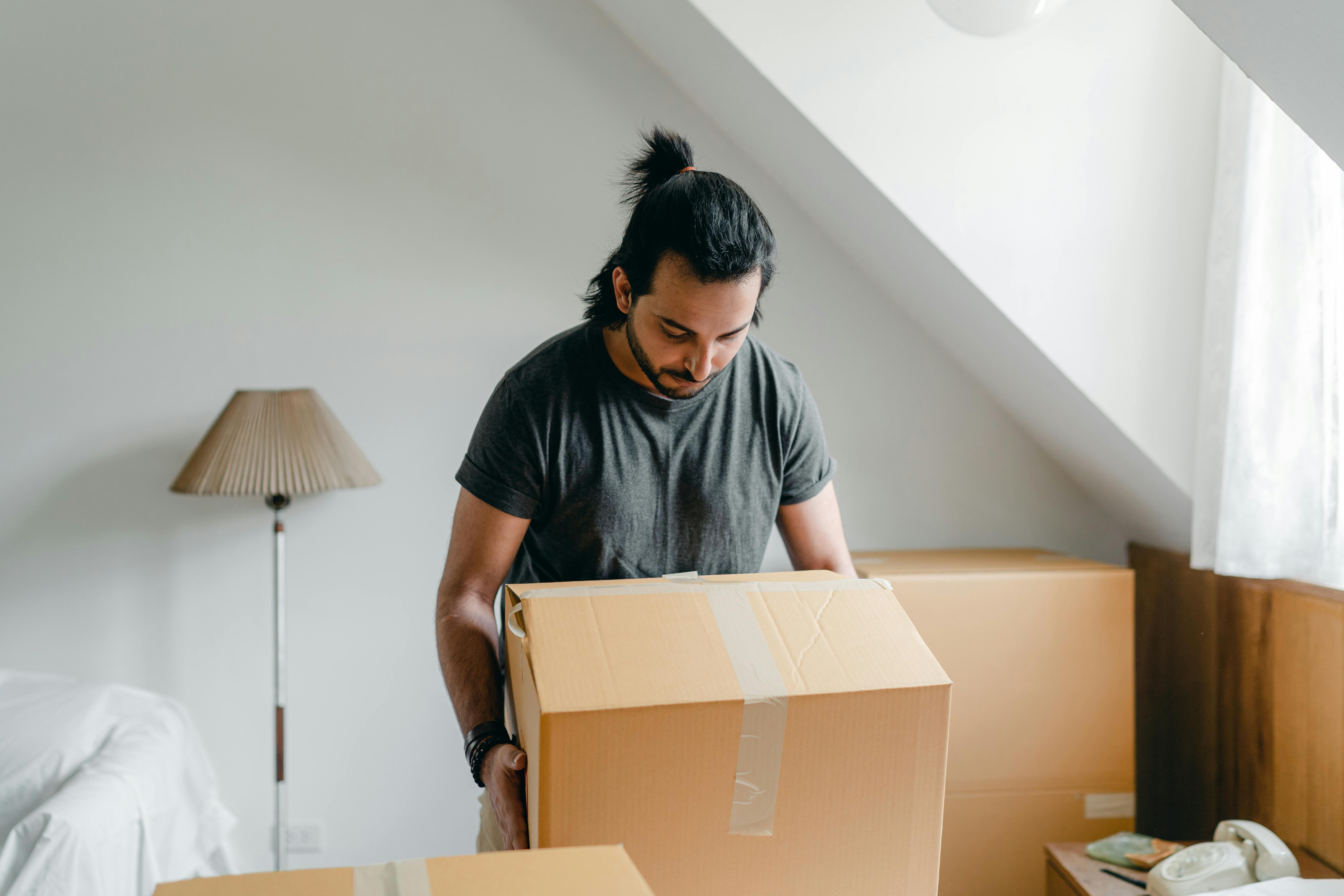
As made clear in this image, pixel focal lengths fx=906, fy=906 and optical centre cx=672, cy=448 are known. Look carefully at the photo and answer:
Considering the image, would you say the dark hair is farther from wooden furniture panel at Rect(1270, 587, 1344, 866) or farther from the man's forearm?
wooden furniture panel at Rect(1270, 587, 1344, 866)

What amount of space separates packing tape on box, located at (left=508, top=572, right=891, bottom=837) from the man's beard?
1.16 ft

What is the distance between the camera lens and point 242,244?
213 centimetres

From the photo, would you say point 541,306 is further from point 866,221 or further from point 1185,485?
point 1185,485

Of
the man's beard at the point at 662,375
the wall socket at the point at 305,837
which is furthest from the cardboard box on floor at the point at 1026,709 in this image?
the wall socket at the point at 305,837

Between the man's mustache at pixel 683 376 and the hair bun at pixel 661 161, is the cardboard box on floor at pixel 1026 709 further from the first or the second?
the hair bun at pixel 661 161

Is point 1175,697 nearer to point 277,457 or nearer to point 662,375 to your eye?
point 662,375

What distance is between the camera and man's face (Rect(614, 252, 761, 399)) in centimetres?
104

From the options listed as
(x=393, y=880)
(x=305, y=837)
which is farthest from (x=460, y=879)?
(x=305, y=837)

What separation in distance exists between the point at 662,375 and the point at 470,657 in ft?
1.35

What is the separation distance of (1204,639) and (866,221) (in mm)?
1129

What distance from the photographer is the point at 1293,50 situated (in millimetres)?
739

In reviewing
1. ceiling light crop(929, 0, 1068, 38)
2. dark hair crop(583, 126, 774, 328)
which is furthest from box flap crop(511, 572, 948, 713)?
ceiling light crop(929, 0, 1068, 38)

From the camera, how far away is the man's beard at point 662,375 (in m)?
1.12

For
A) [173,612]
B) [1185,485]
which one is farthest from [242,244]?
[1185,485]
